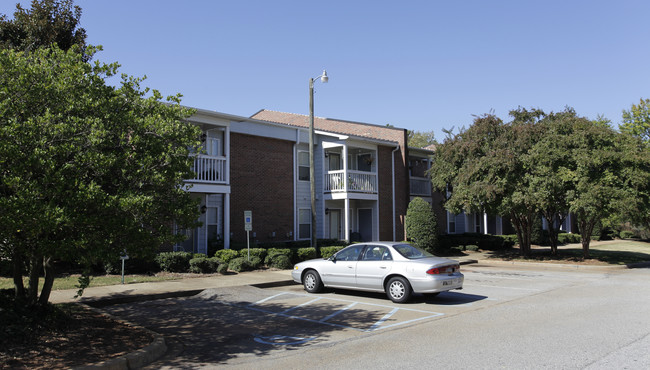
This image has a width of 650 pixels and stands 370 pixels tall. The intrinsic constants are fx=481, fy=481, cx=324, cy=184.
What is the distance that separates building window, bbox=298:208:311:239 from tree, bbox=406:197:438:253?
16.7 ft

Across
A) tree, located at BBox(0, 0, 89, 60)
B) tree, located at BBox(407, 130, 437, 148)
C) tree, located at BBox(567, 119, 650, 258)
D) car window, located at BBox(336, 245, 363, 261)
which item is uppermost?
tree, located at BBox(407, 130, 437, 148)

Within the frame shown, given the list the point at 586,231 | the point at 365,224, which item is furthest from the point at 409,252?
the point at 365,224

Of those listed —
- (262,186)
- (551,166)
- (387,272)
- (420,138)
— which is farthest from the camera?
(420,138)

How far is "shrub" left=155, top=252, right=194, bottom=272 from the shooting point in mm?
15750

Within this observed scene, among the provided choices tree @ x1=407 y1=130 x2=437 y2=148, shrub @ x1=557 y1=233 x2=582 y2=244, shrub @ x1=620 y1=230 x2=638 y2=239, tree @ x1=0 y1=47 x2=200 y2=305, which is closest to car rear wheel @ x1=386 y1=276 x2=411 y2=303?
tree @ x1=0 y1=47 x2=200 y2=305

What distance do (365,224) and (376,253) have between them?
15670mm

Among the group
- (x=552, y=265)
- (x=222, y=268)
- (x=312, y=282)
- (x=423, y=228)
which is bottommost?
(x=552, y=265)

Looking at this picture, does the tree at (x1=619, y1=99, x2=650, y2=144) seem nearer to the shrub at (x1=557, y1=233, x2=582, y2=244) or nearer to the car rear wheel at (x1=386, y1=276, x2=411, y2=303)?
the shrub at (x1=557, y1=233, x2=582, y2=244)

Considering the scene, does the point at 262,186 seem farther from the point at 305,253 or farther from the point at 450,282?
the point at 450,282

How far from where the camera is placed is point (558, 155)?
797 inches

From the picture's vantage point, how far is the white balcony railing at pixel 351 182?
948 inches

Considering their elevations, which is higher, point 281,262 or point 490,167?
point 490,167

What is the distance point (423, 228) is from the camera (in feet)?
79.1

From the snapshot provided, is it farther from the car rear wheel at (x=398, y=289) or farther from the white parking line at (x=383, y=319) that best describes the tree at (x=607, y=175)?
the white parking line at (x=383, y=319)
